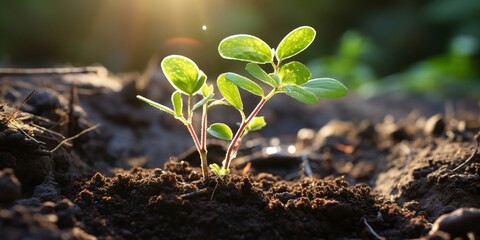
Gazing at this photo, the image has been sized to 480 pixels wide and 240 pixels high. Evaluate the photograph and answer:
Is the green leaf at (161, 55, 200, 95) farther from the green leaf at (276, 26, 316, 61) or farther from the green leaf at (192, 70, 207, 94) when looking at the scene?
the green leaf at (276, 26, 316, 61)

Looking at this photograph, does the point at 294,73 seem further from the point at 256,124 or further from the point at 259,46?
the point at 256,124

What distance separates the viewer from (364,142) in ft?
9.88

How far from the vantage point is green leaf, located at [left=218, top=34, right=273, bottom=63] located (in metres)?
1.45

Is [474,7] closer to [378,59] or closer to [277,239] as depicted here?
[378,59]

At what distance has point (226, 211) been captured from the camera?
1.40 meters

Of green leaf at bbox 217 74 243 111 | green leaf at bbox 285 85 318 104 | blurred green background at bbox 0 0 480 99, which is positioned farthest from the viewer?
blurred green background at bbox 0 0 480 99

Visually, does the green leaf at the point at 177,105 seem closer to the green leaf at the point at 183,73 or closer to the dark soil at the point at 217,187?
the green leaf at the point at 183,73

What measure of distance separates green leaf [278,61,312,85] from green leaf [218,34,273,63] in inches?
2.2

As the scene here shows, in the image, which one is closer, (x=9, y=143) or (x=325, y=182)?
(x=9, y=143)

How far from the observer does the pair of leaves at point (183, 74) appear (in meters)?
1.44

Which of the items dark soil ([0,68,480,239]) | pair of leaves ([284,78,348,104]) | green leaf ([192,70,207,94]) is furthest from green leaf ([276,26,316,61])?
dark soil ([0,68,480,239])

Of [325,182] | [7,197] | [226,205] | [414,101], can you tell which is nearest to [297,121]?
[414,101]

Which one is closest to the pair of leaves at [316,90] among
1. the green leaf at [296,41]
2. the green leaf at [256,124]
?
the green leaf at [296,41]

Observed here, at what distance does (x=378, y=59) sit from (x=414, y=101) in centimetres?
332
